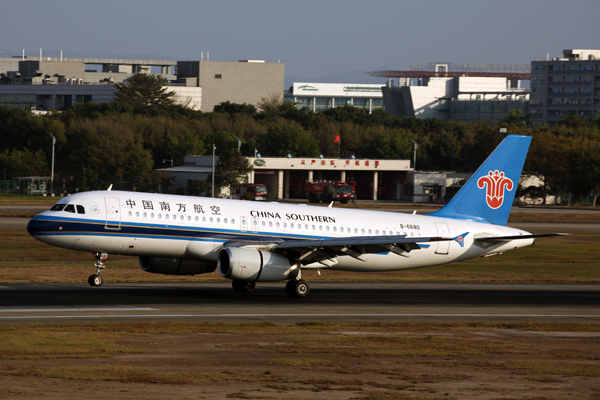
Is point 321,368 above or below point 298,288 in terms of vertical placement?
above

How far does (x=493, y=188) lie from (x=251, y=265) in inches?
658

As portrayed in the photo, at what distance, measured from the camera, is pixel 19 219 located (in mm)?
82938

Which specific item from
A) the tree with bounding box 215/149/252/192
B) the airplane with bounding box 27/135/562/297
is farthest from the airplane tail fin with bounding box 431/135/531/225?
the tree with bounding box 215/149/252/192

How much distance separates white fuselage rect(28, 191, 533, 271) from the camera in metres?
33.1

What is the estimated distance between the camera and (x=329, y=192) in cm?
13275

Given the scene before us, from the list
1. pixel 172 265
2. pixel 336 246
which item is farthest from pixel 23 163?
pixel 336 246

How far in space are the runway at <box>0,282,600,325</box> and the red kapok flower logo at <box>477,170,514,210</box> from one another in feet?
15.9

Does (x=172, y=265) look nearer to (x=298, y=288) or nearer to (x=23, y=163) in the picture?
(x=298, y=288)

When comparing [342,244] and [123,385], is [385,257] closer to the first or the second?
[342,244]

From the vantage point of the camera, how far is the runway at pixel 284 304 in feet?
93.7

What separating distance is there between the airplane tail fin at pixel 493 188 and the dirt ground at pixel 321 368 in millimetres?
16943

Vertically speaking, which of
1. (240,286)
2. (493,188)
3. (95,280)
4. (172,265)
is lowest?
(240,286)

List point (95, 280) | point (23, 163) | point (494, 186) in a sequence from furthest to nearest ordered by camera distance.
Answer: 1. point (23, 163)
2. point (494, 186)
3. point (95, 280)

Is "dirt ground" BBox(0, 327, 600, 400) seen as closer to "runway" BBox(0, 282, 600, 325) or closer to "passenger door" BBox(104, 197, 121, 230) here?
"runway" BBox(0, 282, 600, 325)
